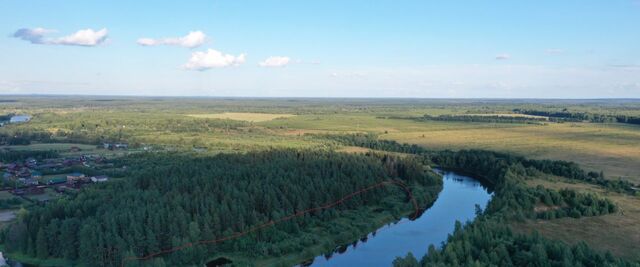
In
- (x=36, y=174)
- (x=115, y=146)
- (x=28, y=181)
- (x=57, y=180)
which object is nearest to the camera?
(x=28, y=181)

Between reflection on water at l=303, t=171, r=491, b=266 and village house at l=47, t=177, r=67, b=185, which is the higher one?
village house at l=47, t=177, r=67, b=185

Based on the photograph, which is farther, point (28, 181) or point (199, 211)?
point (28, 181)

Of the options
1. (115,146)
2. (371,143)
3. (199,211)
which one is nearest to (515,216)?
(199,211)

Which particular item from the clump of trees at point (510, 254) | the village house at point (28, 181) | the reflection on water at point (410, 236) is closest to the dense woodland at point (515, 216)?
the clump of trees at point (510, 254)

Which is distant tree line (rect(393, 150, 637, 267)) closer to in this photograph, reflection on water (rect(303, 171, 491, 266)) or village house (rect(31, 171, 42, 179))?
reflection on water (rect(303, 171, 491, 266))

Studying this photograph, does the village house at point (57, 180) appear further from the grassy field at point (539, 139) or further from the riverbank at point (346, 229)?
the grassy field at point (539, 139)

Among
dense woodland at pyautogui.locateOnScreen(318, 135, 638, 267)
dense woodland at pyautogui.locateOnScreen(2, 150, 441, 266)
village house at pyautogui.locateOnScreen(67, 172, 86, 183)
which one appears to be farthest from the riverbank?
village house at pyautogui.locateOnScreen(67, 172, 86, 183)

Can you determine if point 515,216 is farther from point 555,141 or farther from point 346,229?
point 555,141
